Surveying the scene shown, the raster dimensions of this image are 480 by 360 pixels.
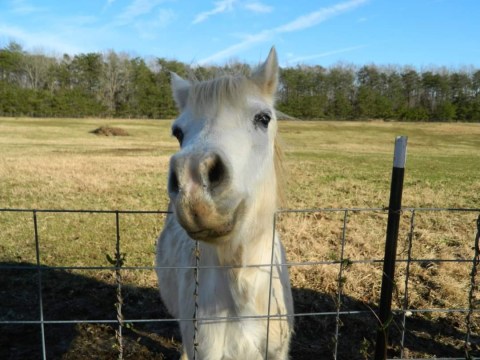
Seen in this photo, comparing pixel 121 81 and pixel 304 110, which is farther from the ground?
pixel 121 81

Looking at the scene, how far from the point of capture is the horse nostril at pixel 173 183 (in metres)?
1.84

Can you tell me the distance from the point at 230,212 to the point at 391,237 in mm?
1111

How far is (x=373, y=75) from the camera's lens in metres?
69.1

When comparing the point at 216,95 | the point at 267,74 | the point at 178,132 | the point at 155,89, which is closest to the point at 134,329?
the point at 178,132

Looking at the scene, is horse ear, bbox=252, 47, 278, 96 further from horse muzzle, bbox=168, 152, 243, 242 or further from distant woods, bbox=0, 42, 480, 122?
distant woods, bbox=0, 42, 480, 122

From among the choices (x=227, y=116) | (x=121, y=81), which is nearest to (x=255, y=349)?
(x=227, y=116)

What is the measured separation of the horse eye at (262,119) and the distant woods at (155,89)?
158 feet

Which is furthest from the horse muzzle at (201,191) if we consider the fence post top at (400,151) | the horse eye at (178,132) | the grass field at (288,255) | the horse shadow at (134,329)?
the horse shadow at (134,329)

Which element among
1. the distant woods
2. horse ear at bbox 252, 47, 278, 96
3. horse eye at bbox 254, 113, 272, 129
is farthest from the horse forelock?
the distant woods

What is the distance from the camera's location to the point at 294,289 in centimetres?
522

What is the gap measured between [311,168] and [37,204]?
1108 cm

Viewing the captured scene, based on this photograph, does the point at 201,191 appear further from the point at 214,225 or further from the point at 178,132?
the point at 178,132

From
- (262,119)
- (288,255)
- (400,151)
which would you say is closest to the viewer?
(400,151)

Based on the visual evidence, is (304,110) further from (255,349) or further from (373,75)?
(255,349)
